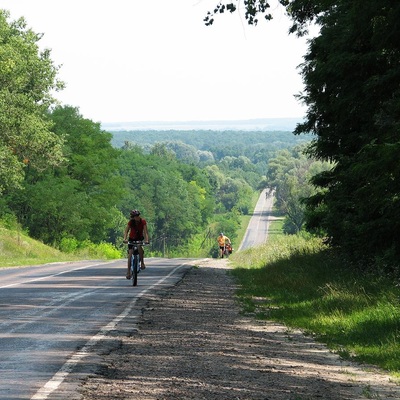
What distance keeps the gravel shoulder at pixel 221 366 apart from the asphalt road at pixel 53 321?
42cm

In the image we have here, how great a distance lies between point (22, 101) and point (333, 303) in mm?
37480

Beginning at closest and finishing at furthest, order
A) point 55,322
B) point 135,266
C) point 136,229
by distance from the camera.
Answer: point 55,322, point 136,229, point 135,266

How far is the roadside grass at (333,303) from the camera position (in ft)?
→ 40.8

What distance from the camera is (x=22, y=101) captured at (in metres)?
51.0

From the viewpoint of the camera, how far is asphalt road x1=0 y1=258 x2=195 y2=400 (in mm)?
8922

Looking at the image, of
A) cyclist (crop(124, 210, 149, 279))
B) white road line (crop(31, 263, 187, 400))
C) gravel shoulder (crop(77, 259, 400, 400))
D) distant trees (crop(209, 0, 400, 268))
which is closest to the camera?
white road line (crop(31, 263, 187, 400))

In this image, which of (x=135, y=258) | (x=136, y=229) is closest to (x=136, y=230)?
(x=136, y=229)

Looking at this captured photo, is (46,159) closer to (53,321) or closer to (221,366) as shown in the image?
(53,321)

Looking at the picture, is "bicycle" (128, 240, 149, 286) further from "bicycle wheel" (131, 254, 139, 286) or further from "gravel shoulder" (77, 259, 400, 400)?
"gravel shoulder" (77, 259, 400, 400)

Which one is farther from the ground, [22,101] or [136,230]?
[22,101]

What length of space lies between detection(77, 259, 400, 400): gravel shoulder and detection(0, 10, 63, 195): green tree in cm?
3532

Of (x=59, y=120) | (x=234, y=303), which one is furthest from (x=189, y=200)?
(x=234, y=303)

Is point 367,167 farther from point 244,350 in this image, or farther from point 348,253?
point 348,253

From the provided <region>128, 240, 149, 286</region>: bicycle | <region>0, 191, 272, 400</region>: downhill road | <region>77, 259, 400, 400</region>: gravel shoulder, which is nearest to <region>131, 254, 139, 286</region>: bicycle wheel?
<region>128, 240, 149, 286</region>: bicycle
